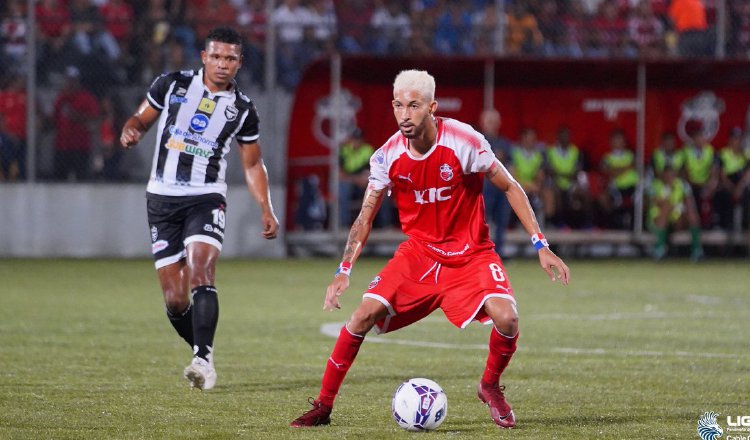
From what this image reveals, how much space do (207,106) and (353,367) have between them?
1984 millimetres

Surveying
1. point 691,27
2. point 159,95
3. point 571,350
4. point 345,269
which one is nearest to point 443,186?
point 345,269

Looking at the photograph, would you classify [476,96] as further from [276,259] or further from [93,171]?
[93,171]

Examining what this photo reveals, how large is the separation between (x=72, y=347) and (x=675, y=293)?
801 centimetres

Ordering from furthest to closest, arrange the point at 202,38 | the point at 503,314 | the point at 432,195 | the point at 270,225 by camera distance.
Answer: the point at 202,38
the point at 270,225
the point at 432,195
the point at 503,314

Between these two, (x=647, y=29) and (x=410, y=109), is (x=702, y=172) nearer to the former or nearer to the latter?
(x=647, y=29)

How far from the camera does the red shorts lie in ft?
22.1

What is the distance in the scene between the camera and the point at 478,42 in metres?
22.1

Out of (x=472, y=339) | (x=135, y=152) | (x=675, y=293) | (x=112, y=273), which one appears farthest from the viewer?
(x=135, y=152)

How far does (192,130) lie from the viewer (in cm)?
841

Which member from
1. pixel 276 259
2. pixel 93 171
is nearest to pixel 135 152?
pixel 93 171

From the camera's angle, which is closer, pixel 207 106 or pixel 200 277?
pixel 200 277

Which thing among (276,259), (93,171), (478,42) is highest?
(478,42)

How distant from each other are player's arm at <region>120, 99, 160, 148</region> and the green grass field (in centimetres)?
144

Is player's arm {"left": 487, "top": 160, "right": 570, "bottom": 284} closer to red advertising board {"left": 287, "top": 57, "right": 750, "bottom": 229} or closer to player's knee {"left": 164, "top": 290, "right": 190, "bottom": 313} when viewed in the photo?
player's knee {"left": 164, "top": 290, "right": 190, "bottom": 313}
